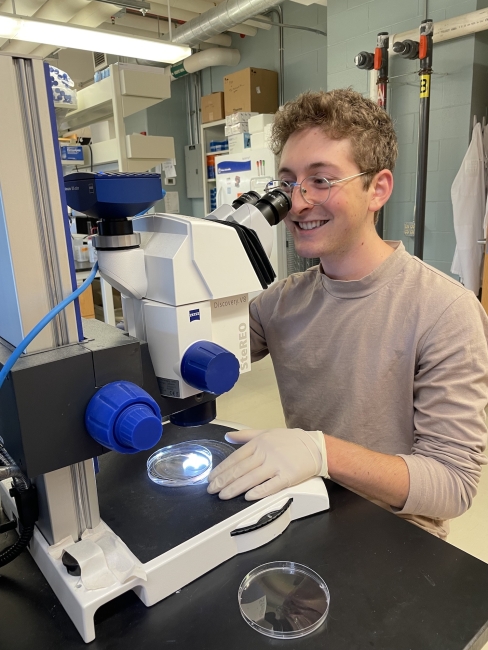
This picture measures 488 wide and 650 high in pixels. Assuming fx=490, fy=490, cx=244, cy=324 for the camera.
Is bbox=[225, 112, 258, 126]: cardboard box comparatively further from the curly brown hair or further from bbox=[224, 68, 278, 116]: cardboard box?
the curly brown hair

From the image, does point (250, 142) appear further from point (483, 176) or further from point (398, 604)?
point (398, 604)

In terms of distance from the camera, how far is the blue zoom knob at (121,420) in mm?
533

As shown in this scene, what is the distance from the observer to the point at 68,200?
0.61 m

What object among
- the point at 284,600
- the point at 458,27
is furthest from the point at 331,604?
the point at 458,27

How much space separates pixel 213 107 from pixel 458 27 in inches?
115

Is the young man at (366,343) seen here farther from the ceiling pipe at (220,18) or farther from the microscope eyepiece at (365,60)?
the ceiling pipe at (220,18)

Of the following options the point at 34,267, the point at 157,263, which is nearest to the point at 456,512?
the point at 157,263

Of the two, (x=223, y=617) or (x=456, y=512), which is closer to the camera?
(x=223, y=617)

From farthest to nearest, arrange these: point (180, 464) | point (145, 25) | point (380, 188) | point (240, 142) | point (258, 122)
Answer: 1. point (145, 25)
2. point (240, 142)
3. point (258, 122)
4. point (380, 188)
5. point (180, 464)

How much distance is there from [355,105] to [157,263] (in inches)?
27.7

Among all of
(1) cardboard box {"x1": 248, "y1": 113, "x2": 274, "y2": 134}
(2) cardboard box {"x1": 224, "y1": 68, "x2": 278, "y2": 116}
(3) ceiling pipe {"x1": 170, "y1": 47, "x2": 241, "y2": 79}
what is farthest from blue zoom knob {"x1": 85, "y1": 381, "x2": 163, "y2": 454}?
(3) ceiling pipe {"x1": 170, "y1": 47, "x2": 241, "y2": 79}

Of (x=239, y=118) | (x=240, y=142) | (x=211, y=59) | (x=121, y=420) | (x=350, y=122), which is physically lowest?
(x=121, y=420)

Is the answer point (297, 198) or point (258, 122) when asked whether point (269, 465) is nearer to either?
A: point (297, 198)

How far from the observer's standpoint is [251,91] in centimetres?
472
